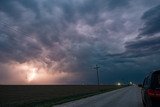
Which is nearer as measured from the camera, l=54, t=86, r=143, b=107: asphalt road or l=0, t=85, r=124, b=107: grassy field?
l=54, t=86, r=143, b=107: asphalt road

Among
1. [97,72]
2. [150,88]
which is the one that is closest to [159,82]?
[150,88]

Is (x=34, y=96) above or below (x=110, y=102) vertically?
above

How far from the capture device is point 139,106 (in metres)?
18.2

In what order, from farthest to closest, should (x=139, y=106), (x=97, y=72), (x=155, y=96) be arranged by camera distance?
(x=97, y=72) < (x=139, y=106) < (x=155, y=96)

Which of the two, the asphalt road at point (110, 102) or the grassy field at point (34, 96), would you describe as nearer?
the asphalt road at point (110, 102)

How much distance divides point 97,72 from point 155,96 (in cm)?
8431

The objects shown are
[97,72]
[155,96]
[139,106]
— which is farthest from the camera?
[97,72]

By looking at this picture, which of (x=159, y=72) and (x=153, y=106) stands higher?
(x=159, y=72)

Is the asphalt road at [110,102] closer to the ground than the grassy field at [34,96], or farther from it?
closer to the ground

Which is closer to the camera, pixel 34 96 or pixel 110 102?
pixel 110 102

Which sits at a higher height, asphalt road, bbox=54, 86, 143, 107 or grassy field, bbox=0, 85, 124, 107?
grassy field, bbox=0, 85, 124, 107

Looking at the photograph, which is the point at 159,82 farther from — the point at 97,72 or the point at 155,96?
the point at 97,72

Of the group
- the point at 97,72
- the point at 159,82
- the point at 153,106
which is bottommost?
the point at 153,106

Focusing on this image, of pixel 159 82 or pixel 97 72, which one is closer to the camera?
pixel 159 82
